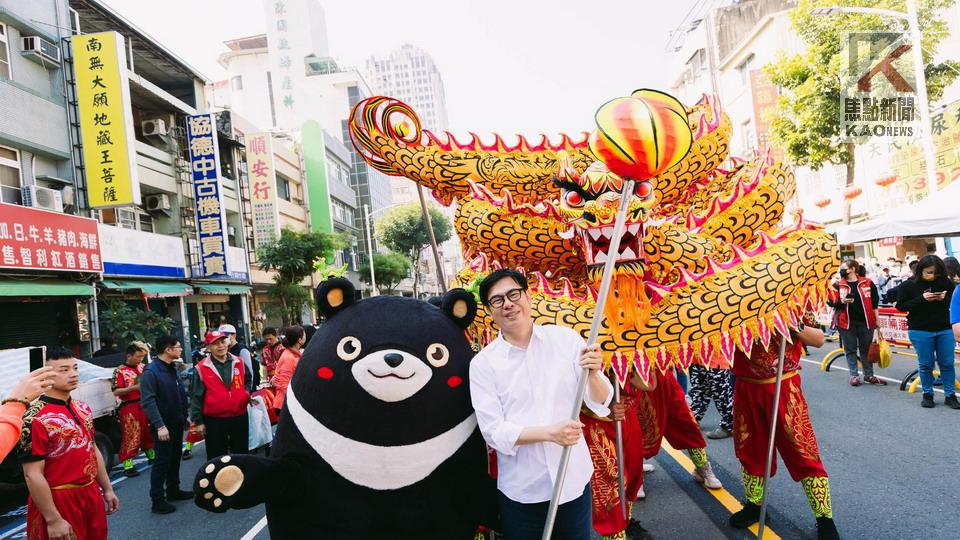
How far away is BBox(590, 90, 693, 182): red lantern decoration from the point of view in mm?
2049

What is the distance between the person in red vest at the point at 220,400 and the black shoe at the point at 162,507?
21.2 inches

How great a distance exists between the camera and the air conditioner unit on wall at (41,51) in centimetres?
1139

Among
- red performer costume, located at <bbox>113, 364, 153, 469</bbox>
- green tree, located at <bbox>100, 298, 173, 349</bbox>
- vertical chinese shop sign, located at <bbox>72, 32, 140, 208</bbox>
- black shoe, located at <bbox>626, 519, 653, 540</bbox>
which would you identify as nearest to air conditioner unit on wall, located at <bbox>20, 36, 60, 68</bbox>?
vertical chinese shop sign, located at <bbox>72, 32, 140, 208</bbox>

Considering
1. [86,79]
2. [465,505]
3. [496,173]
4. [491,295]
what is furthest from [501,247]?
[86,79]

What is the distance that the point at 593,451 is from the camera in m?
2.82

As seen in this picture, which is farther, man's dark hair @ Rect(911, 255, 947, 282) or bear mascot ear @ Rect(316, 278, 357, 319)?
man's dark hair @ Rect(911, 255, 947, 282)

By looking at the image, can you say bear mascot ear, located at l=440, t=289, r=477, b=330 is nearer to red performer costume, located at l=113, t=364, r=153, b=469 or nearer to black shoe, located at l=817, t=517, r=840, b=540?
black shoe, located at l=817, t=517, r=840, b=540

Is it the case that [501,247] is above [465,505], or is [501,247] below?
above

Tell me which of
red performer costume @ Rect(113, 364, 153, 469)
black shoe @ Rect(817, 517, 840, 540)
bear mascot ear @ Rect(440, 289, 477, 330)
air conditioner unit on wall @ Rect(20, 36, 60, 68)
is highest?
air conditioner unit on wall @ Rect(20, 36, 60, 68)

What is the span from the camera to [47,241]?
10508 millimetres

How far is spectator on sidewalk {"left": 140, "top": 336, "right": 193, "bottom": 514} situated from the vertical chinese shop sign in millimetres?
8384

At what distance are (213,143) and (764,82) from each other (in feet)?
64.2

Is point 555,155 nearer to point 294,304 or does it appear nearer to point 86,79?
point 86,79

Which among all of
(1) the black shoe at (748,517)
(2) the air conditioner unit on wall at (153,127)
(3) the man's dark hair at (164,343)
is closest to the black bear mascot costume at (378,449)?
(1) the black shoe at (748,517)
